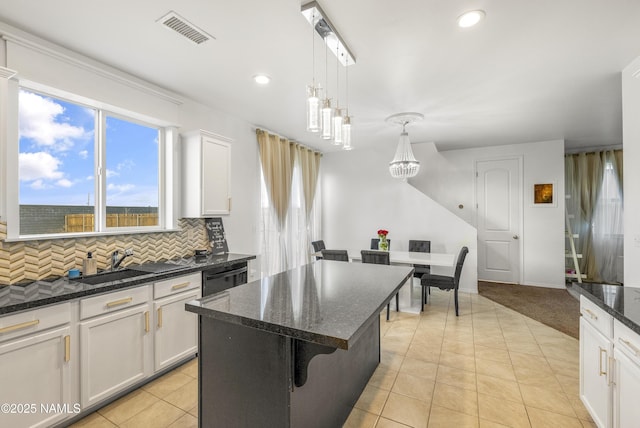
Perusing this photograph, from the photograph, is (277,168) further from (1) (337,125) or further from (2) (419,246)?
(2) (419,246)

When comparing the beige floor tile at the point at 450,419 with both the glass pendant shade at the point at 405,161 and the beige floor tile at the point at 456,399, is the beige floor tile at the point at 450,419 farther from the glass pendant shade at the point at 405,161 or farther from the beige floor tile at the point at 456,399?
the glass pendant shade at the point at 405,161

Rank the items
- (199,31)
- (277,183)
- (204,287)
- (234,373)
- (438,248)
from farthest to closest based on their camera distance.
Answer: (438,248) → (277,183) → (204,287) → (199,31) → (234,373)

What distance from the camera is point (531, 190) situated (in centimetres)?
546

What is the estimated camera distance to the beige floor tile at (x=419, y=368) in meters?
2.51

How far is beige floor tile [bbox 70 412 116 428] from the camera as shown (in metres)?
1.89

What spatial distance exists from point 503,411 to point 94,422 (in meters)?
2.82

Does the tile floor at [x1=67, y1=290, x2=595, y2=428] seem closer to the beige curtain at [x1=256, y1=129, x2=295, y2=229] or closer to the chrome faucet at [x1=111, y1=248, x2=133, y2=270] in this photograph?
the chrome faucet at [x1=111, y1=248, x2=133, y2=270]

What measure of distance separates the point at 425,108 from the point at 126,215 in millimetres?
3601

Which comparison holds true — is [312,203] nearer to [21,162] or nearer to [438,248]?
[438,248]

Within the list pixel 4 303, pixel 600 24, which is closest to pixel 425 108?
pixel 600 24

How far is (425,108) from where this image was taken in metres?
3.63

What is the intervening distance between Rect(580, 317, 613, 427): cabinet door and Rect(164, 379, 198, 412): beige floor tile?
261cm

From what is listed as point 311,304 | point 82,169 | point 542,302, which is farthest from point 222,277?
point 542,302

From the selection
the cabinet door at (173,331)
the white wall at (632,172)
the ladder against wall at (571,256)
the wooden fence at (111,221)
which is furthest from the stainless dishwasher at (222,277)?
the ladder against wall at (571,256)
